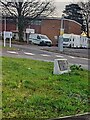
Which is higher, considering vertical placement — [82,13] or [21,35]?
[82,13]

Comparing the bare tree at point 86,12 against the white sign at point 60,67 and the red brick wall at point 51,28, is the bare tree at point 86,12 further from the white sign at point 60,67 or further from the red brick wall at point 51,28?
the white sign at point 60,67

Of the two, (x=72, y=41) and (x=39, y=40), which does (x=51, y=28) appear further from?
(x=39, y=40)

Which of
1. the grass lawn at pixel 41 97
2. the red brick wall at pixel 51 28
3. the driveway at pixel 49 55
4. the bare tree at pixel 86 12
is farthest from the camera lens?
the bare tree at pixel 86 12

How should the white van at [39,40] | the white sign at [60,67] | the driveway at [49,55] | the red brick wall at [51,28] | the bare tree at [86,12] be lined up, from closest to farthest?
the white sign at [60,67] → the driveway at [49,55] → the white van at [39,40] → the red brick wall at [51,28] → the bare tree at [86,12]

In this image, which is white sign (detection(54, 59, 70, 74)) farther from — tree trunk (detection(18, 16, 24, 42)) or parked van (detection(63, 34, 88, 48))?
tree trunk (detection(18, 16, 24, 42))

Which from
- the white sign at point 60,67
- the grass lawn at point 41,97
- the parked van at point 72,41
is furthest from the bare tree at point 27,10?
the grass lawn at point 41,97

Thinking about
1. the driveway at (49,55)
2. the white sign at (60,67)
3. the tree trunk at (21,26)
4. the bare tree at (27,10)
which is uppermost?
the bare tree at (27,10)

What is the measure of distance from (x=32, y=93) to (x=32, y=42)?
45841 millimetres

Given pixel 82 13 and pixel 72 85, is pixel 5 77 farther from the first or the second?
pixel 82 13

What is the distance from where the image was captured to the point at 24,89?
7645 mm

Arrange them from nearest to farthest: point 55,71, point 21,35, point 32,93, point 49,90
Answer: point 32,93, point 49,90, point 55,71, point 21,35

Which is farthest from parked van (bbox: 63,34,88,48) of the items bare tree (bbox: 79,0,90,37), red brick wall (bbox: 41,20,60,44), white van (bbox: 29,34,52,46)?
bare tree (bbox: 79,0,90,37)

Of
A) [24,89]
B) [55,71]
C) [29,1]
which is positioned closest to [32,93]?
[24,89]

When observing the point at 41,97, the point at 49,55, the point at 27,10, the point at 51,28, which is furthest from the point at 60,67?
the point at 51,28
